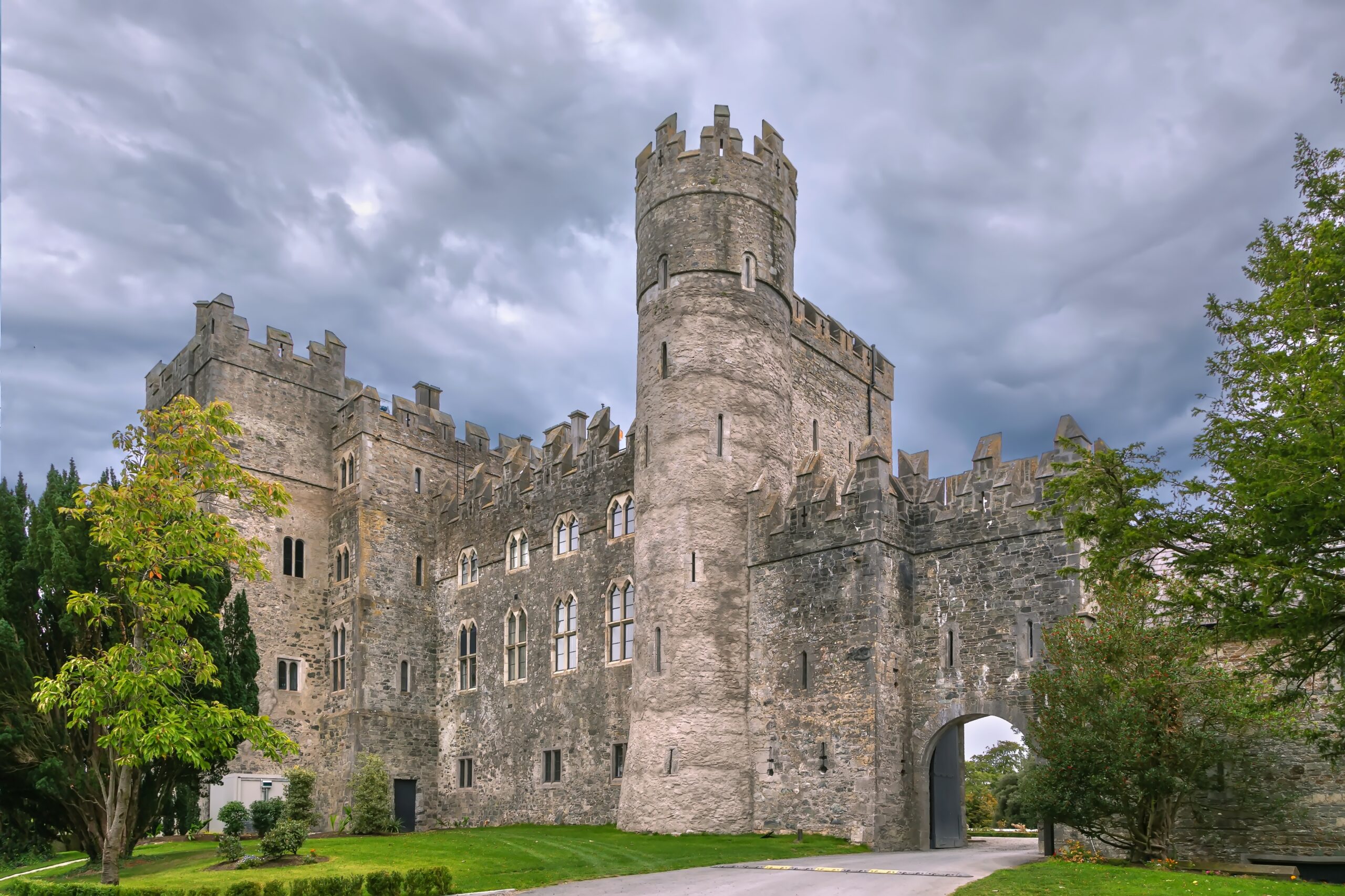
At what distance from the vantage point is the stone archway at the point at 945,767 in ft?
83.5

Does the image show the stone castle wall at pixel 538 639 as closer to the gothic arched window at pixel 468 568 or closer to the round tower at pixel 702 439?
the gothic arched window at pixel 468 568

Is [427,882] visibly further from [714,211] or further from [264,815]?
[714,211]

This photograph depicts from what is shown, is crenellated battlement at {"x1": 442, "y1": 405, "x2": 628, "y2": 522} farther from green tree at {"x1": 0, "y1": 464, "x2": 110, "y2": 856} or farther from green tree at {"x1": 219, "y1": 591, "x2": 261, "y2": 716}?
green tree at {"x1": 0, "y1": 464, "x2": 110, "y2": 856}

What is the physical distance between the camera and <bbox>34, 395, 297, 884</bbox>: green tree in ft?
57.5

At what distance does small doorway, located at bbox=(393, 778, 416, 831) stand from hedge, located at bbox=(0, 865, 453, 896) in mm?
20427

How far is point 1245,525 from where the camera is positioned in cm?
1457

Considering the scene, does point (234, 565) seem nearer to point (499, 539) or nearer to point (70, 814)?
point (499, 539)

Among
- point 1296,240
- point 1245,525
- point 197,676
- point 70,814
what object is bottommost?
point 70,814

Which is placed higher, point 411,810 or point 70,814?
point 70,814

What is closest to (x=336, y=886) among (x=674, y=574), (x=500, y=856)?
(x=500, y=856)

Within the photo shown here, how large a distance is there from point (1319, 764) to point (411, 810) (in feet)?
90.0

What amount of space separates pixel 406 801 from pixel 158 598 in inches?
854

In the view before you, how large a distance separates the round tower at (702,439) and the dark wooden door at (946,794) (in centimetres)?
446

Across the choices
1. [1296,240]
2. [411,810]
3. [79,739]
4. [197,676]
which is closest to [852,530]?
[1296,240]
